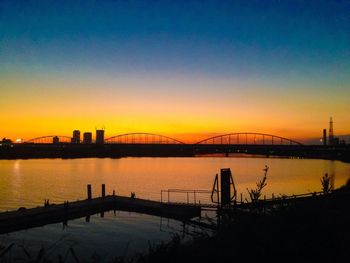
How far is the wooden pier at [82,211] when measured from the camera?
29344 millimetres

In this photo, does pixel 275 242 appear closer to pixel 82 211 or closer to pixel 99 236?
pixel 99 236

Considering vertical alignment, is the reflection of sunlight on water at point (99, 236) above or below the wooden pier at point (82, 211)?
below

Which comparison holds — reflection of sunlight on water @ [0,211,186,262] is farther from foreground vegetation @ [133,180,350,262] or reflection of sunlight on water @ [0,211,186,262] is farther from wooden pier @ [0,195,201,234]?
foreground vegetation @ [133,180,350,262]

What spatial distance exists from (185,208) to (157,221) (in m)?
2.79

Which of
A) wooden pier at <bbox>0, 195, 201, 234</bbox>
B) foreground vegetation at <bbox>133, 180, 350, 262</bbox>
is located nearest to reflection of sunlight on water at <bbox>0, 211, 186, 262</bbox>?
wooden pier at <bbox>0, 195, 201, 234</bbox>

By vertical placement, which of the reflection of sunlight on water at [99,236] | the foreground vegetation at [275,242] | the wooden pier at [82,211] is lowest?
the reflection of sunlight on water at [99,236]

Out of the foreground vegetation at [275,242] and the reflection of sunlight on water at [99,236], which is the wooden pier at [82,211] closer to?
the reflection of sunlight on water at [99,236]

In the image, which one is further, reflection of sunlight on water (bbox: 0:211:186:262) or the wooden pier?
the wooden pier

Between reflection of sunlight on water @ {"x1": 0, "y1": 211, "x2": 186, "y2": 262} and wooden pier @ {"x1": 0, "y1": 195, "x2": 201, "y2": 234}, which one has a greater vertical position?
wooden pier @ {"x1": 0, "y1": 195, "x2": 201, "y2": 234}

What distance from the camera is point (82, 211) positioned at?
3494cm

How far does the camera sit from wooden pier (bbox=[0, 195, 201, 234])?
29.3 m

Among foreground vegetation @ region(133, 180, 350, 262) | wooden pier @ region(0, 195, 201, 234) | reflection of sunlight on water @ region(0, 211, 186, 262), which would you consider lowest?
reflection of sunlight on water @ region(0, 211, 186, 262)

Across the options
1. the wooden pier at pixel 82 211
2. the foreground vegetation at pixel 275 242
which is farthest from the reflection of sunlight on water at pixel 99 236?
the foreground vegetation at pixel 275 242

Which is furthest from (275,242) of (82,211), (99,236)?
(82,211)
